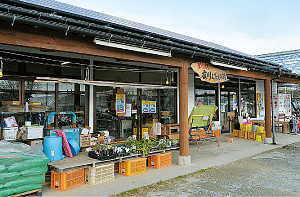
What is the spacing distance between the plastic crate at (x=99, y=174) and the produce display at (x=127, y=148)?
227 mm

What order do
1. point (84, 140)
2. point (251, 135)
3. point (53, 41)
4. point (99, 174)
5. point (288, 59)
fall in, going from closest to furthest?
point (53, 41) < point (99, 174) < point (84, 140) < point (251, 135) < point (288, 59)

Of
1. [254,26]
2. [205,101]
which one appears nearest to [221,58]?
[205,101]

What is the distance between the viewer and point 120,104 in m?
8.53

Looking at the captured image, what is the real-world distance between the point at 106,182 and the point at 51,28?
3.36 metres

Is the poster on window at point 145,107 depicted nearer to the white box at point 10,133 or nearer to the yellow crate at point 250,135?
the white box at point 10,133

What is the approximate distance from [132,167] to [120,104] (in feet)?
10.3

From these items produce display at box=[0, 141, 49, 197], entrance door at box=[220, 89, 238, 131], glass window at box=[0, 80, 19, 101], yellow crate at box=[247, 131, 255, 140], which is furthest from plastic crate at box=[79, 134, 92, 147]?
entrance door at box=[220, 89, 238, 131]

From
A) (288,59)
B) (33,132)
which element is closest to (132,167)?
(33,132)

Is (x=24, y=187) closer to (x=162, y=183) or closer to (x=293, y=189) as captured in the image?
(x=162, y=183)

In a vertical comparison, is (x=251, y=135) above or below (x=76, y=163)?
below

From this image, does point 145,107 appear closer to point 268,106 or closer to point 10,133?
point 10,133

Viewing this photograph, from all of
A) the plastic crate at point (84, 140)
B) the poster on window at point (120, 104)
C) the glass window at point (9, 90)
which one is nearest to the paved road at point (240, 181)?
the plastic crate at point (84, 140)

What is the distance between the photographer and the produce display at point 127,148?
5.58 metres

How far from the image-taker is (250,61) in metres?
8.38
